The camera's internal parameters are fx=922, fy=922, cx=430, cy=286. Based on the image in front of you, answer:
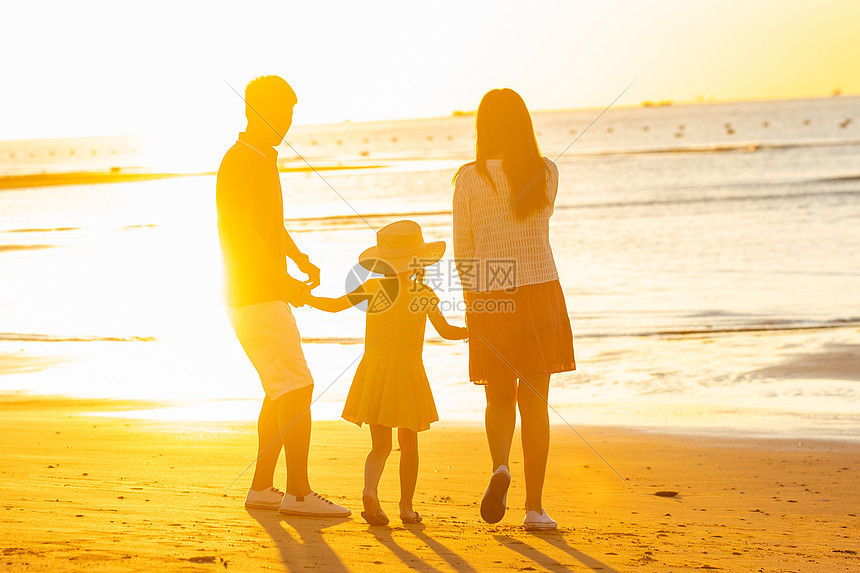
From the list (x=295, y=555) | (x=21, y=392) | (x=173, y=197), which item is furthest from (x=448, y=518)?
(x=173, y=197)

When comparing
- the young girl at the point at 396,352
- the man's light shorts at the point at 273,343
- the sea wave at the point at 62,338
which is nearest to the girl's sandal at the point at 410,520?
the young girl at the point at 396,352

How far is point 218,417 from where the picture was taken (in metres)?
7.09

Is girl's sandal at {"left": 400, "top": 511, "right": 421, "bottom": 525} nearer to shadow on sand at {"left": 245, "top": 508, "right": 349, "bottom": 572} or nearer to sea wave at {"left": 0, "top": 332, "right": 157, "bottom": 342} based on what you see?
shadow on sand at {"left": 245, "top": 508, "right": 349, "bottom": 572}

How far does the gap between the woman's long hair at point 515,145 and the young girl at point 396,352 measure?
0.51 m

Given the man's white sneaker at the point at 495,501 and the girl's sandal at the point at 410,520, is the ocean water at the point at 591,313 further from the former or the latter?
the man's white sneaker at the point at 495,501

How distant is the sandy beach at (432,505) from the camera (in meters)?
3.64

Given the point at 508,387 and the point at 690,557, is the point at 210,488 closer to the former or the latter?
the point at 508,387

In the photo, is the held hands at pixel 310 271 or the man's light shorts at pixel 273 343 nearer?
the man's light shorts at pixel 273 343

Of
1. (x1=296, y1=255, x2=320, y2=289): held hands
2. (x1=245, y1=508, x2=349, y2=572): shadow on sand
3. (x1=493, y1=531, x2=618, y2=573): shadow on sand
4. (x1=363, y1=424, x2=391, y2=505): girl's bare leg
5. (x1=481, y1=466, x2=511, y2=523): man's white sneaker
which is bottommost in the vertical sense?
(x1=493, y1=531, x2=618, y2=573): shadow on sand

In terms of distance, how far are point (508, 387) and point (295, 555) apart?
126 centimetres

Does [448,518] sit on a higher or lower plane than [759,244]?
lower

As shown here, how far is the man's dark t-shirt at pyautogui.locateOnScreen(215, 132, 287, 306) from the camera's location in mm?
4199

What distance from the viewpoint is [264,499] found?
441 centimetres

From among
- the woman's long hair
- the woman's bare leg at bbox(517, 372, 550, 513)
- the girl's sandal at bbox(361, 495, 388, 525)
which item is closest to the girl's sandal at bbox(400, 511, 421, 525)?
the girl's sandal at bbox(361, 495, 388, 525)
